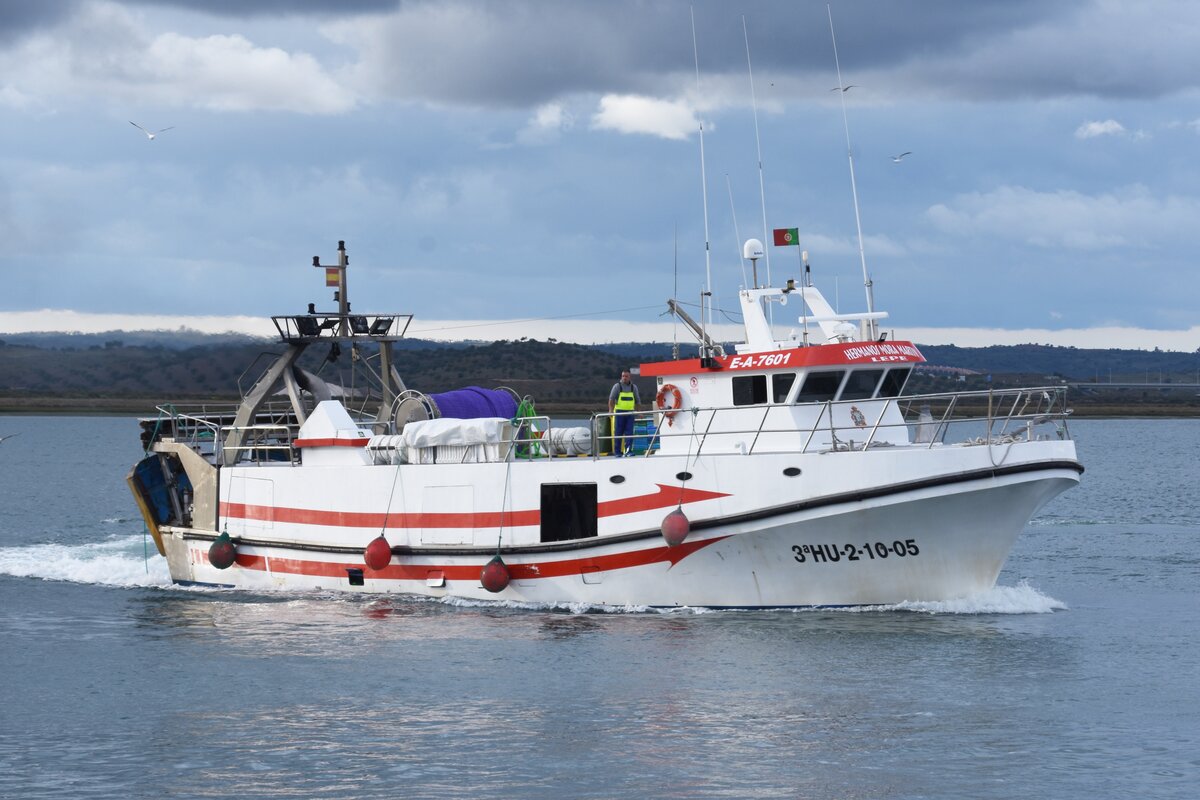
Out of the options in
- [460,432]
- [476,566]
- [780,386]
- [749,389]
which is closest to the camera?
[780,386]

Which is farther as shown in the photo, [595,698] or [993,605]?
[993,605]

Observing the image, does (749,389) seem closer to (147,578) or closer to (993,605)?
(993,605)

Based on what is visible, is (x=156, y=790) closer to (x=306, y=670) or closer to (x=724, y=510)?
(x=306, y=670)

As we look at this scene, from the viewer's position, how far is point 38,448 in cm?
8450

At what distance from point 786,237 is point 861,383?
2.79m

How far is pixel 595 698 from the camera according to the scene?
15938 millimetres

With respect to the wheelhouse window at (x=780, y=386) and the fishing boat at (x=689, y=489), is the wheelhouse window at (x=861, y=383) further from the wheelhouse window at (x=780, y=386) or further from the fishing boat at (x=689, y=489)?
the wheelhouse window at (x=780, y=386)

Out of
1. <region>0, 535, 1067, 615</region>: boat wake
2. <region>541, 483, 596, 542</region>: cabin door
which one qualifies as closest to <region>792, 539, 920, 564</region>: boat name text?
<region>0, 535, 1067, 615</region>: boat wake

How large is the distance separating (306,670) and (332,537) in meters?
4.86

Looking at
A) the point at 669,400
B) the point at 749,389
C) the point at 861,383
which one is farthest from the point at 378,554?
the point at 861,383

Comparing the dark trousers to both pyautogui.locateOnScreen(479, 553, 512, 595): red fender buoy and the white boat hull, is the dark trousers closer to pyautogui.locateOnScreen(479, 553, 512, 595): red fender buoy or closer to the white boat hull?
the white boat hull

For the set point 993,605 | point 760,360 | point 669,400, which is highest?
point 760,360

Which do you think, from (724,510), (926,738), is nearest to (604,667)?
(724,510)

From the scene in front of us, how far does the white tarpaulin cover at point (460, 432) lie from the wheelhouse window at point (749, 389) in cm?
341
